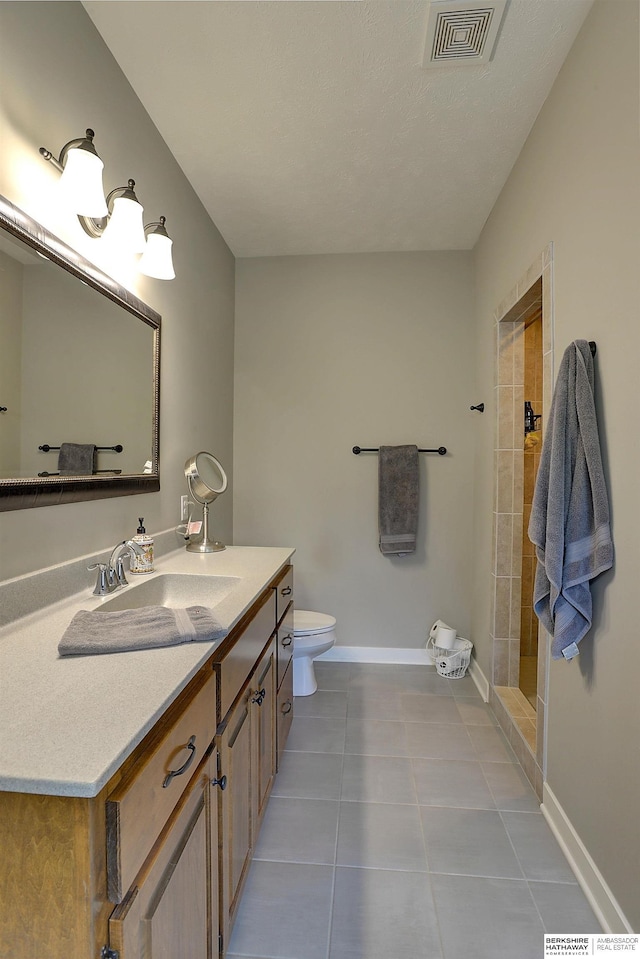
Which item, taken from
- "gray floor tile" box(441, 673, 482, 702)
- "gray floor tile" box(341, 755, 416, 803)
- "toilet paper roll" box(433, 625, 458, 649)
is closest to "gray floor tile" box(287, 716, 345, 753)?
"gray floor tile" box(341, 755, 416, 803)

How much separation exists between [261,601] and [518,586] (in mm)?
1496

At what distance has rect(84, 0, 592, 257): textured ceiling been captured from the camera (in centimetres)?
157

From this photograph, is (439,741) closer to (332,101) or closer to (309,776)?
(309,776)

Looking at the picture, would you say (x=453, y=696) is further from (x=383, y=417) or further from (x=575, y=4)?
(x=575, y=4)

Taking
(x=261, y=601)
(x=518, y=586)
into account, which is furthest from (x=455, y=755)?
(x=261, y=601)

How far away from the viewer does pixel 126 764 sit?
2.54 ft

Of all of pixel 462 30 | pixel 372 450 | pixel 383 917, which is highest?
pixel 462 30

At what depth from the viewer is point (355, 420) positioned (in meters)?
3.26

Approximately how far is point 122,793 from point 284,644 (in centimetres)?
141

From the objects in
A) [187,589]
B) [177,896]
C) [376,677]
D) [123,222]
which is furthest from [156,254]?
[376,677]

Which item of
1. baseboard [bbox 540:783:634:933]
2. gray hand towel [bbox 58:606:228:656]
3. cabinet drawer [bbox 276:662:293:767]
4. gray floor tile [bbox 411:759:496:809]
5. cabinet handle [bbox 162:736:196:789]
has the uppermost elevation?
gray hand towel [bbox 58:606:228:656]

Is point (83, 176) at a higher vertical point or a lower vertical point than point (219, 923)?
higher

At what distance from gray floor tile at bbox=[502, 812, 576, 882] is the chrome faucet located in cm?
153

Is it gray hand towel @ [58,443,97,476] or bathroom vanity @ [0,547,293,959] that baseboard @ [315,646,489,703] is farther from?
gray hand towel @ [58,443,97,476]
